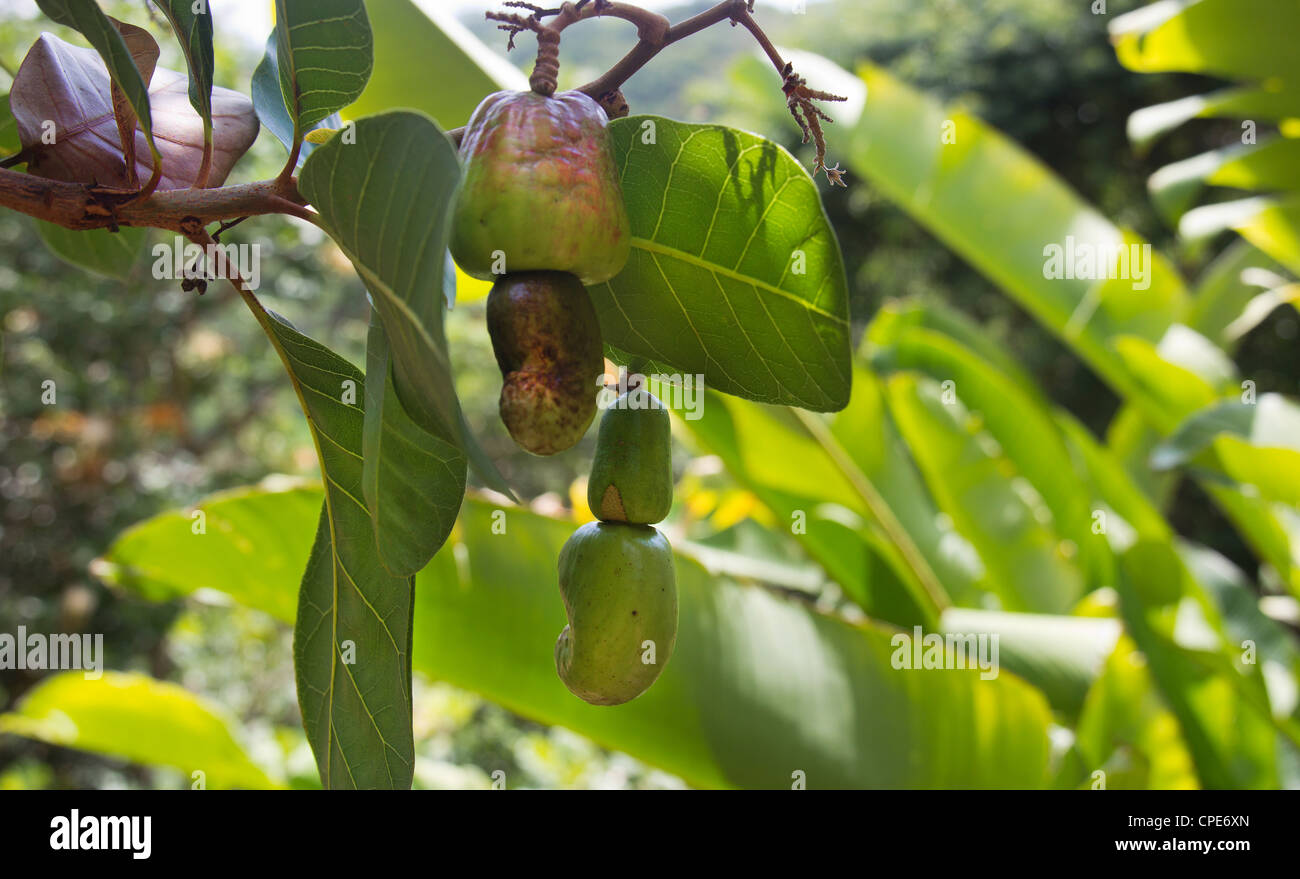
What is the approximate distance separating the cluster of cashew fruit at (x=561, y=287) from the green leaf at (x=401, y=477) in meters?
0.04

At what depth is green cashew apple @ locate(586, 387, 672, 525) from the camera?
41cm

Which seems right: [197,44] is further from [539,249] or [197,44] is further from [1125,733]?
[1125,733]

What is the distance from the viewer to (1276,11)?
2137 millimetres

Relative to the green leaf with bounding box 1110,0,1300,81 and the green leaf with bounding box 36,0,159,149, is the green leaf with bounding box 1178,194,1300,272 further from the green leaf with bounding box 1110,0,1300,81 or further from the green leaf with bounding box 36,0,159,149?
the green leaf with bounding box 36,0,159,149

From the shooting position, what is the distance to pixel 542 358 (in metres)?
0.32

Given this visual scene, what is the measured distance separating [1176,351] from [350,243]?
2.54 m

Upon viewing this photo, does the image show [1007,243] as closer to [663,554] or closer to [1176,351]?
[1176,351]

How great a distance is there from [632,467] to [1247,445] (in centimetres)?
178

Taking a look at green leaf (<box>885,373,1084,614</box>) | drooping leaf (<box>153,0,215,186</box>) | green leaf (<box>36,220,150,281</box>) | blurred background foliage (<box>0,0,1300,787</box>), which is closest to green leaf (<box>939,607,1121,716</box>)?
blurred background foliage (<box>0,0,1300,787</box>)

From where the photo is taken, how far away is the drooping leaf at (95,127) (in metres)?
0.49

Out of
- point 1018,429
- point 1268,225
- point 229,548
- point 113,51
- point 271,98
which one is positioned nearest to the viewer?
point 113,51

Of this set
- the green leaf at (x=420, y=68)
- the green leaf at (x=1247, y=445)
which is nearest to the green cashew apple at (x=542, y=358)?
the green leaf at (x=420, y=68)

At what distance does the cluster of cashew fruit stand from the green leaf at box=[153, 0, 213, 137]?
16 centimetres

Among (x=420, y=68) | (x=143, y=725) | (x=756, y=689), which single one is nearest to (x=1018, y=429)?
(x=756, y=689)
